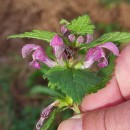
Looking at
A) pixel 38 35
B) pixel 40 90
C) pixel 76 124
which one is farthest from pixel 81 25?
pixel 40 90

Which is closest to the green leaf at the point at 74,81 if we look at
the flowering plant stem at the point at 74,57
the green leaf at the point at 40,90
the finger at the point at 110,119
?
the flowering plant stem at the point at 74,57

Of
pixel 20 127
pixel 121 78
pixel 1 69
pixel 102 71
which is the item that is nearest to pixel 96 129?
pixel 102 71

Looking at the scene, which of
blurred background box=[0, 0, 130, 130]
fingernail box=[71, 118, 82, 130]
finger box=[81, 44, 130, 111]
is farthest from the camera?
blurred background box=[0, 0, 130, 130]

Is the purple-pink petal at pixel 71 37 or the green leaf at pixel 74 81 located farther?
the purple-pink petal at pixel 71 37

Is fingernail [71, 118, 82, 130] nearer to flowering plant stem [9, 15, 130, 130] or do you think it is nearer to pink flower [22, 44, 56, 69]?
flowering plant stem [9, 15, 130, 130]

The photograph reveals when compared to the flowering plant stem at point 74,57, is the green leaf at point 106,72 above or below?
below

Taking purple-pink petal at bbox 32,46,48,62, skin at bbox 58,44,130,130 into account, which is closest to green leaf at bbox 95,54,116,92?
skin at bbox 58,44,130,130

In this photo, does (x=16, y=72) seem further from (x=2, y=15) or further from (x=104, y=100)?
(x=104, y=100)

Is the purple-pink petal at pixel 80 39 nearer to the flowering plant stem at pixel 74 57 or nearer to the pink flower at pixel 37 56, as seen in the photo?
the flowering plant stem at pixel 74 57
